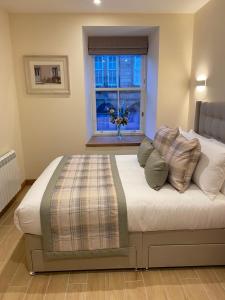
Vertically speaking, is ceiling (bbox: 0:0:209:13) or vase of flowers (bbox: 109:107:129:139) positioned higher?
ceiling (bbox: 0:0:209:13)

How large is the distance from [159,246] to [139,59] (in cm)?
318

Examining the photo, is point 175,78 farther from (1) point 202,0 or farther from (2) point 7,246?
(2) point 7,246

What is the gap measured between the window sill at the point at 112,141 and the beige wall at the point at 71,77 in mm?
231

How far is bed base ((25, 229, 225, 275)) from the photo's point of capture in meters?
1.91

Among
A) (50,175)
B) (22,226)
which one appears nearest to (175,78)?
(50,175)

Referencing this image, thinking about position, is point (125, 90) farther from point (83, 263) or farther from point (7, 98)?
point (83, 263)

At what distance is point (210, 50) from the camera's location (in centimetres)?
277

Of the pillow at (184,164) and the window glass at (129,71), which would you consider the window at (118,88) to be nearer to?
the window glass at (129,71)

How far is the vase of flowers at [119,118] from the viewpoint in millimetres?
4047

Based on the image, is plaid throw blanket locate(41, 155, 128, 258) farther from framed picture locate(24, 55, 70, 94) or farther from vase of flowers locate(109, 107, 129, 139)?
vase of flowers locate(109, 107, 129, 139)

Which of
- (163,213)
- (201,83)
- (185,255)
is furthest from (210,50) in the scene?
(185,255)

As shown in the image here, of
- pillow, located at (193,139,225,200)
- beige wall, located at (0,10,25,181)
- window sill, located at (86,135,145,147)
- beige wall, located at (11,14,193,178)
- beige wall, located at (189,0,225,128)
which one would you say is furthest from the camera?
window sill, located at (86,135,145,147)

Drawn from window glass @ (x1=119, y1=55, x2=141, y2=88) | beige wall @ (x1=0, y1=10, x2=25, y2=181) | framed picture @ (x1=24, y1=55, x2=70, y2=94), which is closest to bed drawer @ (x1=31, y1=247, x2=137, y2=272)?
beige wall @ (x1=0, y1=10, x2=25, y2=181)

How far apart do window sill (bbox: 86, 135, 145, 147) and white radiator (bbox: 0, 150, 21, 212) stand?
44.5 inches
